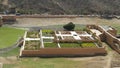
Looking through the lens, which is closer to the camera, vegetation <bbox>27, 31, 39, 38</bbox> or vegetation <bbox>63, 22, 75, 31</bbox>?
vegetation <bbox>27, 31, 39, 38</bbox>

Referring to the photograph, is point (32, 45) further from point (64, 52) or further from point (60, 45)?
point (64, 52)

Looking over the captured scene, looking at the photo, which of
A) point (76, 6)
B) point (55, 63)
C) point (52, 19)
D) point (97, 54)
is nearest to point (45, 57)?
point (55, 63)

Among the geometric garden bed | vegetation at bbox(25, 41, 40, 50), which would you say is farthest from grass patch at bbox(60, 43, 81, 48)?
vegetation at bbox(25, 41, 40, 50)

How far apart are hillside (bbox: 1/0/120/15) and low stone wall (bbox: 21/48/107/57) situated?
66.1ft

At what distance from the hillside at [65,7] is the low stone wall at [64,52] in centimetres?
2016

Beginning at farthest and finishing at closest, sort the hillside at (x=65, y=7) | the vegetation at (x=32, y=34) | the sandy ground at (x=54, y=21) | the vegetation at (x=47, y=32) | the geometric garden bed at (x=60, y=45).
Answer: the hillside at (x=65, y=7)
the sandy ground at (x=54, y=21)
the vegetation at (x=47, y=32)
the vegetation at (x=32, y=34)
the geometric garden bed at (x=60, y=45)

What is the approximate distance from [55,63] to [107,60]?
6.20 meters

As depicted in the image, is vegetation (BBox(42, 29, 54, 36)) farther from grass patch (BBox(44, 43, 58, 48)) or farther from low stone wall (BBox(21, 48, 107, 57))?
low stone wall (BBox(21, 48, 107, 57))

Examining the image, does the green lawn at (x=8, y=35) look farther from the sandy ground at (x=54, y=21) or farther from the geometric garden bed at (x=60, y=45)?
the sandy ground at (x=54, y=21)

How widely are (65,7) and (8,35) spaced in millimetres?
19427

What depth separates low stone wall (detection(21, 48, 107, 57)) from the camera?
36.1 metres

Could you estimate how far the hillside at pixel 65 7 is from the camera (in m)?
57.4

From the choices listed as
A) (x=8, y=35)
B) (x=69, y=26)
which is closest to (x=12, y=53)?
(x=8, y=35)

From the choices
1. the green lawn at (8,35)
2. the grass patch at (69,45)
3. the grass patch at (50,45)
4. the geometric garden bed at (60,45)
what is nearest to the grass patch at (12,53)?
the geometric garden bed at (60,45)
